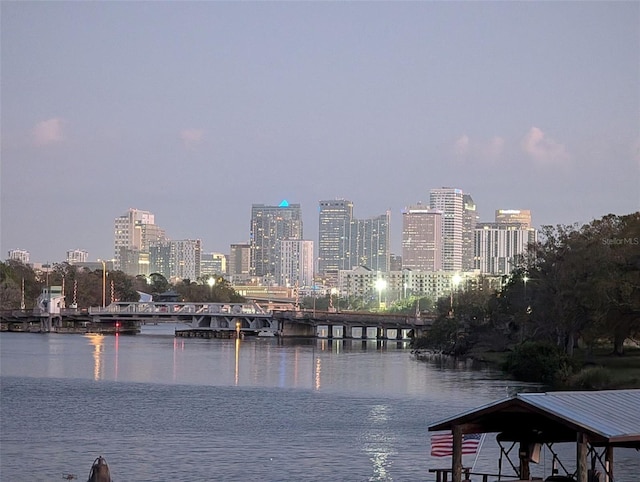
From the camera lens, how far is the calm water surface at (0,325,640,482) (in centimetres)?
4394

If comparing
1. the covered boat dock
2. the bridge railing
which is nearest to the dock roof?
the covered boat dock

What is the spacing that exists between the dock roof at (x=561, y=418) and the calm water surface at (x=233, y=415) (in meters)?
12.8

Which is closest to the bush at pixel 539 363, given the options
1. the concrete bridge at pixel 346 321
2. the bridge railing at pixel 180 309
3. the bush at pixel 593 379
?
the bush at pixel 593 379

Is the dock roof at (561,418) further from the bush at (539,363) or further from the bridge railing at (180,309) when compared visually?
the bridge railing at (180,309)

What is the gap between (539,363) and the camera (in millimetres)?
81375

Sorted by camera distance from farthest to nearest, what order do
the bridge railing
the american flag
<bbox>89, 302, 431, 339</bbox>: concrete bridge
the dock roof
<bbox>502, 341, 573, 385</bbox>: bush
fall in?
the bridge railing
<bbox>89, 302, 431, 339</bbox>: concrete bridge
<bbox>502, 341, 573, 385</bbox>: bush
the american flag
the dock roof

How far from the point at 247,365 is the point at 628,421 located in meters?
76.6

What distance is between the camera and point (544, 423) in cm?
2769

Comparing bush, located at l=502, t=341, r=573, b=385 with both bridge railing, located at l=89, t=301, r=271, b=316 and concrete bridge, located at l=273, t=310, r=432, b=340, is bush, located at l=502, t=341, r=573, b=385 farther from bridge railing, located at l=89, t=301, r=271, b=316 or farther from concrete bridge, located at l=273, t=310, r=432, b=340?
bridge railing, located at l=89, t=301, r=271, b=316

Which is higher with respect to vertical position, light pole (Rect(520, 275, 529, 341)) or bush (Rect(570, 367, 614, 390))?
light pole (Rect(520, 275, 529, 341))

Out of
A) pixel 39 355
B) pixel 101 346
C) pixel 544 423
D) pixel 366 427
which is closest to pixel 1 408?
pixel 366 427

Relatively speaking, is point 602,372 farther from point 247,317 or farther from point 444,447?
point 247,317

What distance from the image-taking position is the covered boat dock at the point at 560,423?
25438 mm

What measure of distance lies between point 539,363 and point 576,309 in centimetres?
439
